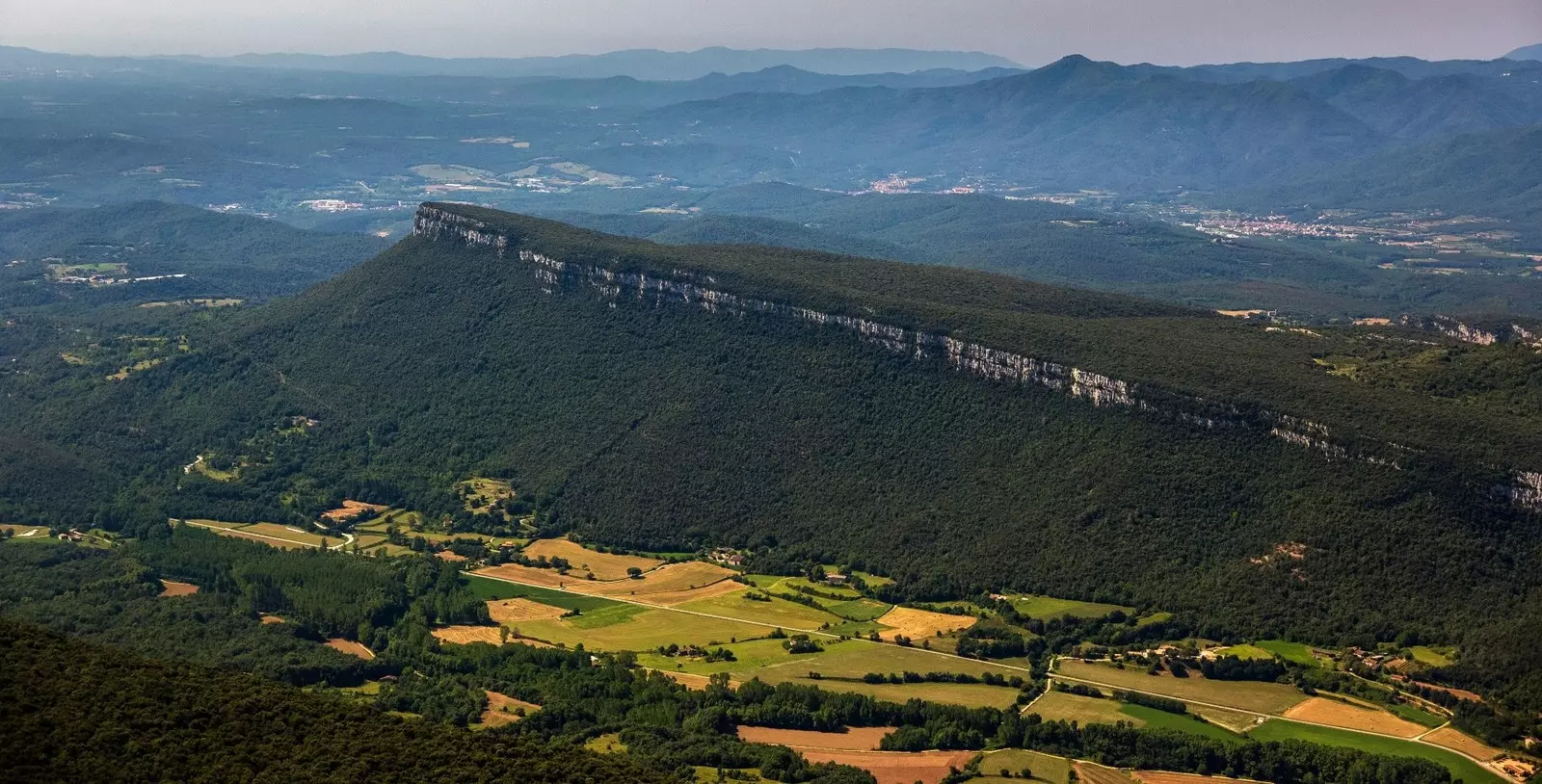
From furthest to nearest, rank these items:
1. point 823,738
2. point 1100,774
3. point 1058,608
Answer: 1. point 1058,608
2. point 823,738
3. point 1100,774

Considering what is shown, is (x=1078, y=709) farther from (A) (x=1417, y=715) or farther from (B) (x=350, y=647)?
(B) (x=350, y=647)

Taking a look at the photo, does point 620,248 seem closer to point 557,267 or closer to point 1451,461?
point 557,267

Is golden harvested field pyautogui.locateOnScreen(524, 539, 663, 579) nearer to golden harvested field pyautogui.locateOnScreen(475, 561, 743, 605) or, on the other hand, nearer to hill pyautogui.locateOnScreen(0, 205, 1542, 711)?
golden harvested field pyautogui.locateOnScreen(475, 561, 743, 605)

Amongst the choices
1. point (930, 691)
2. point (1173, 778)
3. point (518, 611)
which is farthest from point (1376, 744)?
point (518, 611)

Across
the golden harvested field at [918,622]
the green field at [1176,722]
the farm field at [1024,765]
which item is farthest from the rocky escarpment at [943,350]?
the farm field at [1024,765]

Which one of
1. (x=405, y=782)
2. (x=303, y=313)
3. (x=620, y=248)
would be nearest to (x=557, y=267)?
(x=620, y=248)

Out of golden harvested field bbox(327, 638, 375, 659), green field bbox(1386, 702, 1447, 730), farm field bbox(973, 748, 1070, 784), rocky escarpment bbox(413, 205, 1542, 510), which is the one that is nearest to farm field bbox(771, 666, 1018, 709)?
farm field bbox(973, 748, 1070, 784)

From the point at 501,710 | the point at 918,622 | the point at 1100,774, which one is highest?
the point at 1100,774
